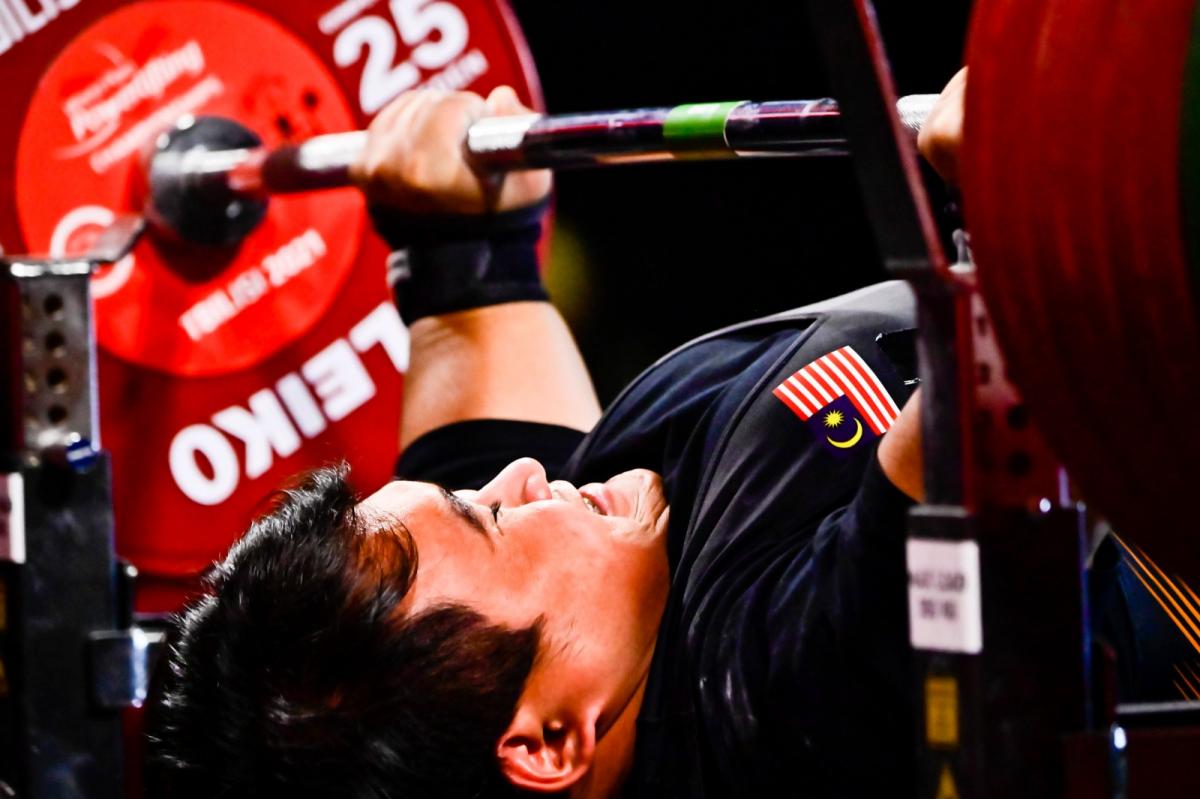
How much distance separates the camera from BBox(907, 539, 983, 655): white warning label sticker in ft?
2.60

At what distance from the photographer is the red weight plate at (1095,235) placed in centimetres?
70

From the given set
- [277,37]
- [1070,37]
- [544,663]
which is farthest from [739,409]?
[277,37]

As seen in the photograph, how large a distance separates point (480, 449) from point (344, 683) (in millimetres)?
433

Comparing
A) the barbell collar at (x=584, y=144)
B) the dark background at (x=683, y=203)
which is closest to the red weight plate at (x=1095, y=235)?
the barbell collar at (x=584, y=144)

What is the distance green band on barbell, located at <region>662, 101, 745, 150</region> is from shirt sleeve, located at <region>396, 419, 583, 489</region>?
1.29ft

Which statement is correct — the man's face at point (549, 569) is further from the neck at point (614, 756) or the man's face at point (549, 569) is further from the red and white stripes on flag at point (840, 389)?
the red and white stripes on flag at point (840, 389)

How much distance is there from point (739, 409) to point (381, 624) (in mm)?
360

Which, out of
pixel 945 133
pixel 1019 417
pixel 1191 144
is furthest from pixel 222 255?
pixel 1191 144

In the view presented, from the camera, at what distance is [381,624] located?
1254mm

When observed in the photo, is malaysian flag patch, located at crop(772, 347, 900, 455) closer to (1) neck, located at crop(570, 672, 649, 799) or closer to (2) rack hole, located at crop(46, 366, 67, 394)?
(1) neck, located at crop(570, 672, 649, 799)

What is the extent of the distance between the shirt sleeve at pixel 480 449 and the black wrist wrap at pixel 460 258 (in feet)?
0.48

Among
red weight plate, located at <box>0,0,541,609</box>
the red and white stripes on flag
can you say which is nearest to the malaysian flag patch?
the red and white stripes on flag

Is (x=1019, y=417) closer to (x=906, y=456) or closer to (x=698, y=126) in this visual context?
(x=906, y=456)

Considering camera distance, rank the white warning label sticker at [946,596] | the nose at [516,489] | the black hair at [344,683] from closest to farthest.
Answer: the white warning label sticker at [946,596]
the black hair at [344,683]
the nose at [516,489]
